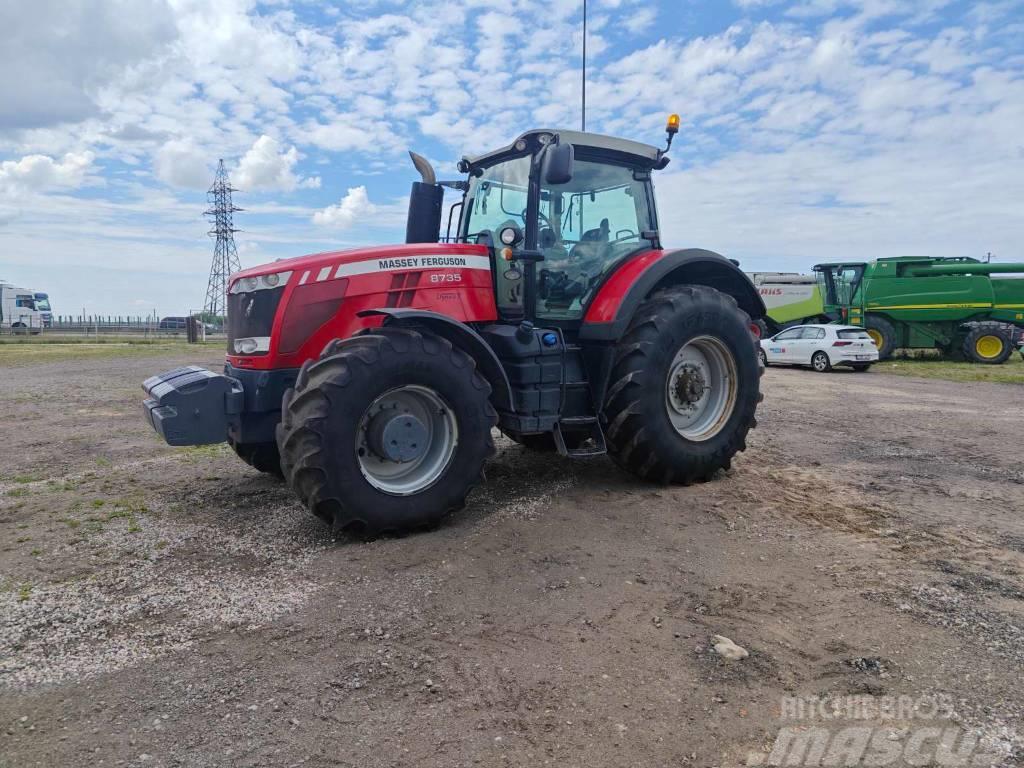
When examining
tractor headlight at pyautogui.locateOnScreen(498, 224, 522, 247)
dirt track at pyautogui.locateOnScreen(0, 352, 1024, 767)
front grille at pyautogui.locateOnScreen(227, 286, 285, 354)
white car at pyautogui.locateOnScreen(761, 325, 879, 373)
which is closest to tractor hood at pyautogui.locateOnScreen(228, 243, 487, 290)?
front grille at pyautogui.locateOnScreen(227, 286, 285, 354)

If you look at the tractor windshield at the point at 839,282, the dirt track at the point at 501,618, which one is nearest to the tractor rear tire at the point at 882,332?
the tractor windshield at the point at 839,282

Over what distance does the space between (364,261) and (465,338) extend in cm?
83

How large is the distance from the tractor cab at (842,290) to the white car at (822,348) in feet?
12.2

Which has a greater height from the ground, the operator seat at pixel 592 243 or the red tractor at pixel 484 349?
the operator seat at pixel 592 243

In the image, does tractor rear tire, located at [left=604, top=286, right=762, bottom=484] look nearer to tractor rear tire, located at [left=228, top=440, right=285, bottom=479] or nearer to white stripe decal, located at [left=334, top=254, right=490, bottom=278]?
white stripe decal, located at [left=334, top=254, right=490, bottom=278]

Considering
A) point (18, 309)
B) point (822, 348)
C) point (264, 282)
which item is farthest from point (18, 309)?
point (264, 282)

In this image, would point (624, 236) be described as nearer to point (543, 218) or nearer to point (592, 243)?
point (592, 243)

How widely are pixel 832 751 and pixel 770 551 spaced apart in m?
1.88

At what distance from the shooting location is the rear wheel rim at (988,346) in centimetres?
2081

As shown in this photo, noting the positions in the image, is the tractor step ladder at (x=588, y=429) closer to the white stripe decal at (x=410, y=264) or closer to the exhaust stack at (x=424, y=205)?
the white stripe decal at (x=410, y=264)

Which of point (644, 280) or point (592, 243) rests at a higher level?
point (592, 243)

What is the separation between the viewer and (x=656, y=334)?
5332 mm

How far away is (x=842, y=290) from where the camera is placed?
23328mm

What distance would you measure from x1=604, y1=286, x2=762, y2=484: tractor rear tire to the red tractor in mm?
15
